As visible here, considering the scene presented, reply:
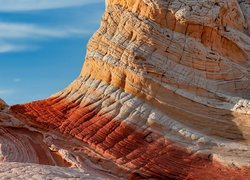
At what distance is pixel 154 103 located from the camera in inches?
466

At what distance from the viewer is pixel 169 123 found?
1155 cm

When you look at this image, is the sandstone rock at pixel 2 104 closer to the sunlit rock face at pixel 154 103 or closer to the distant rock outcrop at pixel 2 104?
the distant rock outcrop at pixel 2 104

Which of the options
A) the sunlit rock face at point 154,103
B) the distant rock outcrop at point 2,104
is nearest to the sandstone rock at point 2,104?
the distant rock outcrop at point 2,104

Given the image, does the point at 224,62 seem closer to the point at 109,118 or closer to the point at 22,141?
the point at 109,118

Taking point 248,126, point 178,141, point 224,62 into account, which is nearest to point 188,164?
point 178,141

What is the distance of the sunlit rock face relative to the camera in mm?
10891

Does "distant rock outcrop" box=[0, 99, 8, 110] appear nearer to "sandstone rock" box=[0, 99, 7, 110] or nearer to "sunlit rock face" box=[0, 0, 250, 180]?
"sandstone rock" box=[0, 99, 7, 110]

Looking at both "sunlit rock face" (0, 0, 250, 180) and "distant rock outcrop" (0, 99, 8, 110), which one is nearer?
"sunlit rock face" (0, 0, 250, 180)

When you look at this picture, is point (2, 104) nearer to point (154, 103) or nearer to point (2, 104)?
point (2, 104)

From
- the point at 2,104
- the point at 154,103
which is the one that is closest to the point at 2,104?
the point at 2,104

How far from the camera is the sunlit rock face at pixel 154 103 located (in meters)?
10.9

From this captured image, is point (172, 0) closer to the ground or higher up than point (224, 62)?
higher up

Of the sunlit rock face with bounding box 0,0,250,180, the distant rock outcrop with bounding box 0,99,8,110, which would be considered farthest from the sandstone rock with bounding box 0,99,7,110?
the sunlit rock face with bounding box 0,0,250,180

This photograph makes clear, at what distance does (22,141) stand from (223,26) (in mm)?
4430
